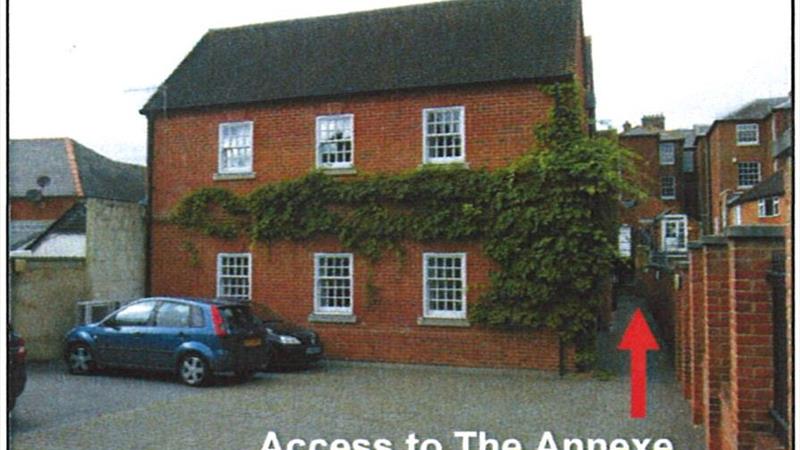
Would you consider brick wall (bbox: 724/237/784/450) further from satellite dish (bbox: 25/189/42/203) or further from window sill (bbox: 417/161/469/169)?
satellite dish (bbox: 25/189/42/203)

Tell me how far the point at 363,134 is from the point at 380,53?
6.59 feet

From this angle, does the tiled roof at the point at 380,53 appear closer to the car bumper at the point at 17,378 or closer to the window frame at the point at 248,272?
the window frame at the point at 248,272

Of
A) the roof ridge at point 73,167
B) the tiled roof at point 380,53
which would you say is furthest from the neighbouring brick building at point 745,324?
the roof ridge at point 73,167

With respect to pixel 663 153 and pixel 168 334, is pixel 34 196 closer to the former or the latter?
pixel 168 334

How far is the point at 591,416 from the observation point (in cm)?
966

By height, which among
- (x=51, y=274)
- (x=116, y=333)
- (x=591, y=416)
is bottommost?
(x=591, y=416)

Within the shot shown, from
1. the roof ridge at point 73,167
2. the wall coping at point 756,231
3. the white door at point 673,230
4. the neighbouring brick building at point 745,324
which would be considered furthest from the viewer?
the white door at point 673,230

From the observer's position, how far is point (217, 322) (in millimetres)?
11320

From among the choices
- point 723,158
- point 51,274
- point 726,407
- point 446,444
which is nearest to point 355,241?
point 51,274

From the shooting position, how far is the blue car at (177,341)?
1129cm

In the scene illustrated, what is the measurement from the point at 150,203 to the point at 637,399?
11626mm

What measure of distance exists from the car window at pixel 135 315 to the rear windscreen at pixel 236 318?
1.36 metres

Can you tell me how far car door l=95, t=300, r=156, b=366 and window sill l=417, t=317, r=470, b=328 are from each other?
16.9 ft

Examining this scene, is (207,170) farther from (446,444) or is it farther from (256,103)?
(446,444)
